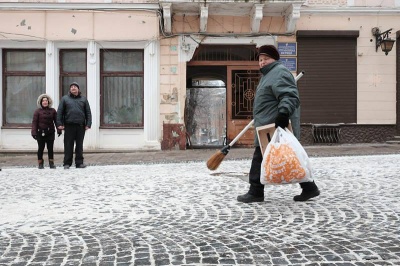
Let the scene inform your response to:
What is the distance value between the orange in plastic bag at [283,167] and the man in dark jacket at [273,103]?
0.29m

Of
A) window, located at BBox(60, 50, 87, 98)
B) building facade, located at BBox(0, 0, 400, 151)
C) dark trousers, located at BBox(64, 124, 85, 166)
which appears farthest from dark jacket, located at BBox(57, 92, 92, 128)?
window, located at BBox(60, 50, 87, 98)

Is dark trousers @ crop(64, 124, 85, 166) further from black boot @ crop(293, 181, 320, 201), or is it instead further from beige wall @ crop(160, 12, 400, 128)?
black boot @ crop(293, 181, 320, 201)

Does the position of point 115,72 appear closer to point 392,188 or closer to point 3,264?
point 392,188

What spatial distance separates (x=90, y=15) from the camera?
1513 cm

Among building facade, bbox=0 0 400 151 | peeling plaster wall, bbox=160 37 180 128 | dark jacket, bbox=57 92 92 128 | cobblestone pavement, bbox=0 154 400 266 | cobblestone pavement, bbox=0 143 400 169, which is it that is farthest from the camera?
peeling plaster wall, bbox=160 37 180 128

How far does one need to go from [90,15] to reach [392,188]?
38.4 feet

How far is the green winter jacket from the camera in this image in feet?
16.1

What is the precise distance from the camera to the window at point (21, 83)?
617 inches

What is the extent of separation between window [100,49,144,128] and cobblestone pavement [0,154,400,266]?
8.20 metres

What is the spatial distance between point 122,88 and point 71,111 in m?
5.87

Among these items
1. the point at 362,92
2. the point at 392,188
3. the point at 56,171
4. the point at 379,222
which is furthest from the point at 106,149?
the point at 379,222

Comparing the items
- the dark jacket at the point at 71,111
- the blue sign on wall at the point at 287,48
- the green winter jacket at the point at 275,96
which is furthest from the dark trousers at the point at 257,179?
the blue sign on wall at the point at 287,48

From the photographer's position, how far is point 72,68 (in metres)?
15.7

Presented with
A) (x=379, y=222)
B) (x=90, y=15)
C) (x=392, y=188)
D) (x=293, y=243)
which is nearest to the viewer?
(x=293, y=243)
